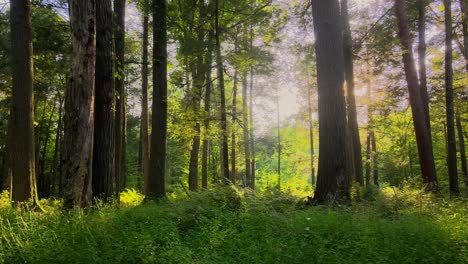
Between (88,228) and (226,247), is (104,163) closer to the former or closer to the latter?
(88,228)

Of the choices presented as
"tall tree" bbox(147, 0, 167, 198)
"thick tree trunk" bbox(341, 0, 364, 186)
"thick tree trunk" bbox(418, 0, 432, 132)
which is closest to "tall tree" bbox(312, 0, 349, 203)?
"tall tree" bbox(147, 0, 167, 198)

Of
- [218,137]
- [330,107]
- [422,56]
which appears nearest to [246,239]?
[330,107]

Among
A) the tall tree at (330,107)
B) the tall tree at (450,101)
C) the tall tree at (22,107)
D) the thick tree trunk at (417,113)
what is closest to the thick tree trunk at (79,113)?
the tall tree at (22,107)

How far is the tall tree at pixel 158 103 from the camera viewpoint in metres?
11.1

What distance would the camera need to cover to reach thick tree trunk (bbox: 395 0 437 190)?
11.1 meters

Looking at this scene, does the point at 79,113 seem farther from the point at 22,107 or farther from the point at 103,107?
the point at 22,107

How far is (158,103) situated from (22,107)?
386 centimetres

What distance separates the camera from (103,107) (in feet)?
26.7

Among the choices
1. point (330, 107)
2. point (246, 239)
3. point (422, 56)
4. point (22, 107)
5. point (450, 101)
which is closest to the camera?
point (246, 239)

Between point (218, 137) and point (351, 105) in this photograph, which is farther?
point (218, 137)

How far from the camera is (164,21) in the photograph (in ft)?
37.0

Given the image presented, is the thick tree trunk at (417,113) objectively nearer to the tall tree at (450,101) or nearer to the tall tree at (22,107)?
the tall tree at (450,101)

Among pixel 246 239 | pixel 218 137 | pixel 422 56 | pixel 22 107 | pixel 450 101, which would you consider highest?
pixel 422 56

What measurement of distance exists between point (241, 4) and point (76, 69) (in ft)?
30.4
